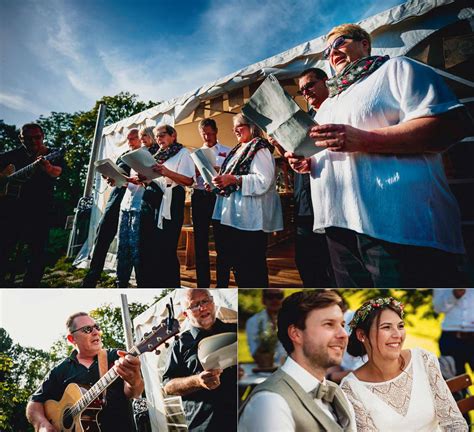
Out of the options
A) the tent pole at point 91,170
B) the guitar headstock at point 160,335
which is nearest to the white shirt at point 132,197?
the tent pole at point 91,170

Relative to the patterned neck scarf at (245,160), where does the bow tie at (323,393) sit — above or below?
below

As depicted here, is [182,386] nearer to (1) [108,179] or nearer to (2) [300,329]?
(2) [300,329]

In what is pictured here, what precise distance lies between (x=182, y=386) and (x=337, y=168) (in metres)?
1.81

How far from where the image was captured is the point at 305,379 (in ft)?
7.09

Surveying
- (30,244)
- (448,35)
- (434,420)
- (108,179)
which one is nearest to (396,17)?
(448,35)

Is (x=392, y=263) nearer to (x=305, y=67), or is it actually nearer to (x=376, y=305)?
(x=376, y=305)

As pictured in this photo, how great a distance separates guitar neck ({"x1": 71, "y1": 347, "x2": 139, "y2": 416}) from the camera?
254 cm

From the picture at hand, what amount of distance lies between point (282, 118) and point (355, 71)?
49 centimetres

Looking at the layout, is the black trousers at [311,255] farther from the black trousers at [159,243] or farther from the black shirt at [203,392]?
the black trousers at [159,243]

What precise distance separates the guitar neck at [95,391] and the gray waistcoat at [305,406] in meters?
1.01

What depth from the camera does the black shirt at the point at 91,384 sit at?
2535 millimetres

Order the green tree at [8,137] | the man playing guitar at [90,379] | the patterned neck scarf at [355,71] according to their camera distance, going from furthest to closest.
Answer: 1. the green tree at [8,137]
2. the man playing guitar at [90,379]
3. the patterned neck scarf at [355,71]

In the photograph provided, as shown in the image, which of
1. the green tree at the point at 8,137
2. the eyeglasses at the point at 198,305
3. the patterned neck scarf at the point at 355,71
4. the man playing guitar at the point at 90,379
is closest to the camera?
the patterned neck scarf at the point at 355,71

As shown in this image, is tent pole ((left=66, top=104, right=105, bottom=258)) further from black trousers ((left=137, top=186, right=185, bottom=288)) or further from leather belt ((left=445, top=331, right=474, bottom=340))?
leather belt ((left=445, top=331, right=474, bottom=340))
